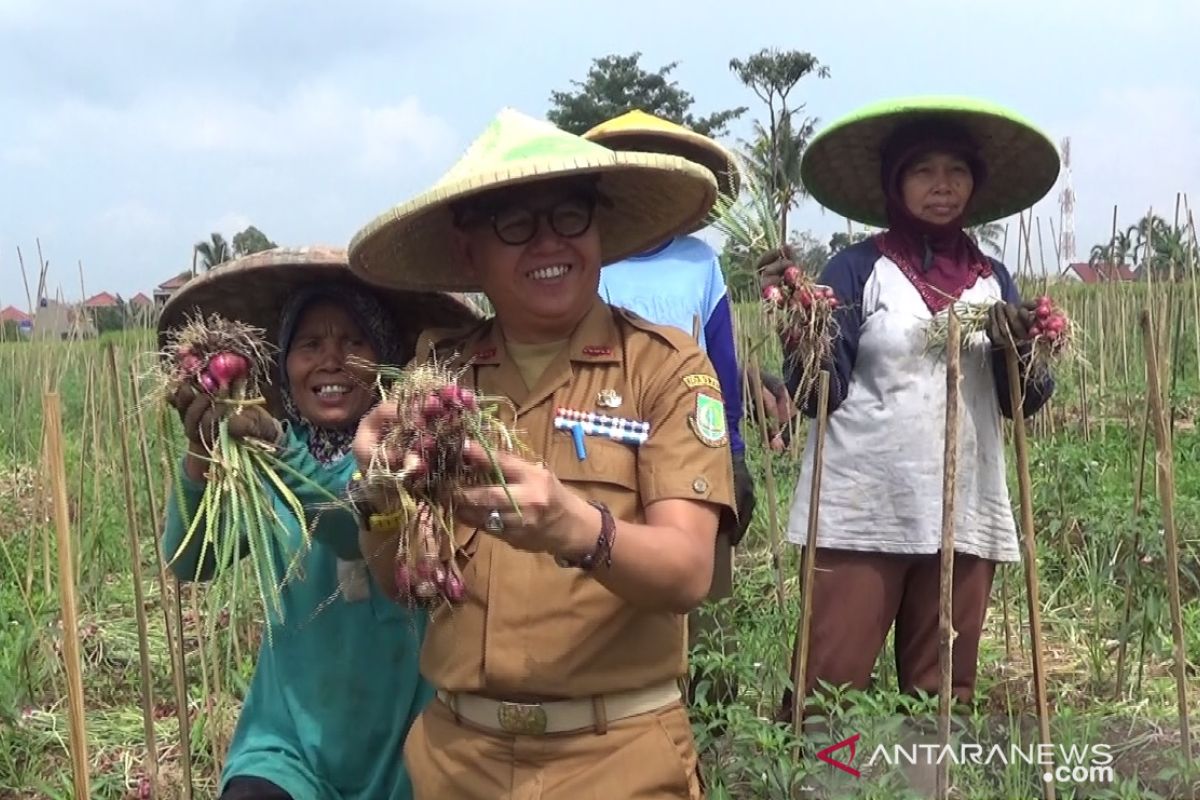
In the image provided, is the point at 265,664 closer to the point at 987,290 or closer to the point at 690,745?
the point at 690,745

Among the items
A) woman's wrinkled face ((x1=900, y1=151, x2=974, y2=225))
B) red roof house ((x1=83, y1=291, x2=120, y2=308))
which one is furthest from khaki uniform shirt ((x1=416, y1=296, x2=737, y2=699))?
red roof house ((x1=83, y1=291, x2=120, y2=308))

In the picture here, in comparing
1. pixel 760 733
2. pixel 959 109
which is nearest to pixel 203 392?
pixel 760 733

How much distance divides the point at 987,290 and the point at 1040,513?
6.28ft

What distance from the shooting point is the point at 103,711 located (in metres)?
2.73

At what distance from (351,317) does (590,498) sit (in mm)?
565

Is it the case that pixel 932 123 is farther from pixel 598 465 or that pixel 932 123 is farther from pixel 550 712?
pixel 550 712

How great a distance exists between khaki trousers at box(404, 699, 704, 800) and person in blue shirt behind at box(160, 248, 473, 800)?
0.28 meters

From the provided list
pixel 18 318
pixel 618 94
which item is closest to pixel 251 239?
pixel 18 318

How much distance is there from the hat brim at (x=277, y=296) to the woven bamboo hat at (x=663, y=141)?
69cm

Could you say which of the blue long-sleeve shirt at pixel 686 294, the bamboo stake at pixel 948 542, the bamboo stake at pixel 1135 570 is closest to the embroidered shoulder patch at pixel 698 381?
the bamboo stake at pixel 948 542

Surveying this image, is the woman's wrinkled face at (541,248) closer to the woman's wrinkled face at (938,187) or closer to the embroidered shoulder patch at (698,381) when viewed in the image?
the embroidered shoulder patch at (698,381)

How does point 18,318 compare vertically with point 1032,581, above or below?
above

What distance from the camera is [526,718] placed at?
4.13ft

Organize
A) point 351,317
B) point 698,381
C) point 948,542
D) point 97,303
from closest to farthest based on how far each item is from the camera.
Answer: point 698,381 < point 948,542 < point 351,317 < point 97,303
